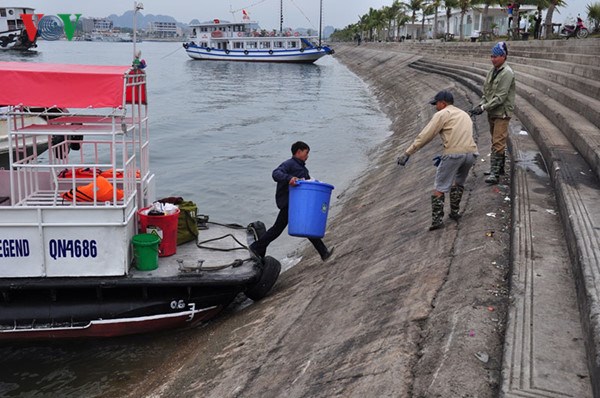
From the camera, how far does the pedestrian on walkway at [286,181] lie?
7.50m

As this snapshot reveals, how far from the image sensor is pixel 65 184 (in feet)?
27.9

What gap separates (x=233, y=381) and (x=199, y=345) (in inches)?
68.6

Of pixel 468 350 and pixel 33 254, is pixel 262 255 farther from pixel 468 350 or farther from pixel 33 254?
pixel 468 350

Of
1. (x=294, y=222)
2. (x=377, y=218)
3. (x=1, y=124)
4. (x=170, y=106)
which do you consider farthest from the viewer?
(x=170, y=106)

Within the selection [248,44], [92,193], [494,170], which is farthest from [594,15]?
[248,44]

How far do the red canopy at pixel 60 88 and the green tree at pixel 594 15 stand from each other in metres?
29.0

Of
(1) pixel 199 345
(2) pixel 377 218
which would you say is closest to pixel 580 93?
(2) pixel 377 218

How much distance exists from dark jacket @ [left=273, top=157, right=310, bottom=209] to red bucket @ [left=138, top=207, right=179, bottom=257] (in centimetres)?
139

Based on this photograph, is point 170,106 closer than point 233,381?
No

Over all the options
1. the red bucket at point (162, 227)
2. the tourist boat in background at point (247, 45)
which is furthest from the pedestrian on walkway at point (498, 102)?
the tourist boat in background at point (247, 45)

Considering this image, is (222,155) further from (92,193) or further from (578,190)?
(578,190)

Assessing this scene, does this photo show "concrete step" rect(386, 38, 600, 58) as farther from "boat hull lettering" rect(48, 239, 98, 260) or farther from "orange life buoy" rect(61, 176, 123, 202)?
"boat hull lettering" rect(48, 239, 98, 260)

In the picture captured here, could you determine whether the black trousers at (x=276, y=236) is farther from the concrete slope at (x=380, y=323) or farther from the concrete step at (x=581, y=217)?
the concrete step at (x=581, y=217)

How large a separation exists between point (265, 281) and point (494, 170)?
3.79 meters
